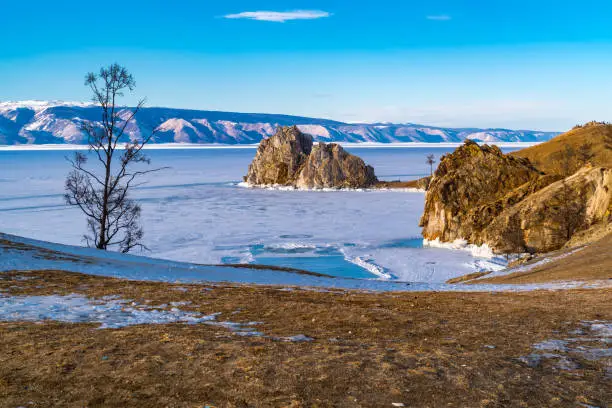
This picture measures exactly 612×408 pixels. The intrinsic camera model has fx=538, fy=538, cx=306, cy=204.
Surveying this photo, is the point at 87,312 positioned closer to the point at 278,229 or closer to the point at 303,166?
the point at 278,229

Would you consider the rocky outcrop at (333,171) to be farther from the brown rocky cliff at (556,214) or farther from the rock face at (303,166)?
the brown rocky cliff at (556,214)

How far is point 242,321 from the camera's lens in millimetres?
11211

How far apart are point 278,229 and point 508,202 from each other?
25.5 metres

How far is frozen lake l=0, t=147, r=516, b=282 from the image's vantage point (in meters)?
44.6

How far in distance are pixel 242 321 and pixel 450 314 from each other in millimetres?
4947

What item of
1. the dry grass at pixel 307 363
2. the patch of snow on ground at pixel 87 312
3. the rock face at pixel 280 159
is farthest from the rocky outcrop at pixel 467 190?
the rock face at pixel 280 159

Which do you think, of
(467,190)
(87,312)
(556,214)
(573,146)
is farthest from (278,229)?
(573,146)

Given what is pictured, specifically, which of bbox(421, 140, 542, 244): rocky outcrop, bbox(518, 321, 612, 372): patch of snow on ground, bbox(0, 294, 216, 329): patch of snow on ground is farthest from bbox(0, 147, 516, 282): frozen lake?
bbox(518, 321, 612, 372): patch of snow on ground

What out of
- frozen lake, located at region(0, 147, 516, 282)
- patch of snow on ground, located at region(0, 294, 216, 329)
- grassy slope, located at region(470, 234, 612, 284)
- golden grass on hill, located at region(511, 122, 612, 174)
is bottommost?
frozen lake, located at region(0, 147, 516, 282)

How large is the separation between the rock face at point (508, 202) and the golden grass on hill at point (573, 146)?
2924 centimetres

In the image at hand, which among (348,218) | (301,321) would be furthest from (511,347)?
(348,218)

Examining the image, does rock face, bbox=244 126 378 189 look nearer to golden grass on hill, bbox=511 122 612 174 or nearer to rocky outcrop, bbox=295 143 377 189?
rocky outcrop, bbox=295 143 377 189

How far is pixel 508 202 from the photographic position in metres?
50.7

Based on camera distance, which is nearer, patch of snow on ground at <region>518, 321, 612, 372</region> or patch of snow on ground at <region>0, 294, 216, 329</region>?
patch of snow on ground at <region>518, 321, 612, 372</region>
